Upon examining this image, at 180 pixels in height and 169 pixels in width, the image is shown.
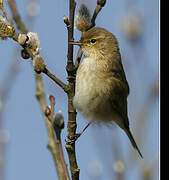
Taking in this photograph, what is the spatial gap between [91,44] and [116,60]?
45 centimetres

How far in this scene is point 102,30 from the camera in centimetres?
409

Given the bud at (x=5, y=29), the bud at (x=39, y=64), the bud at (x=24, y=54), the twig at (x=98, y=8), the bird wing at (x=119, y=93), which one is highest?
the twig at (x=98, y=8)

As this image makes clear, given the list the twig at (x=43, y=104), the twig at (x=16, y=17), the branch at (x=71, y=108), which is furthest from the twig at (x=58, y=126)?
the twig at (x=16, y=17)

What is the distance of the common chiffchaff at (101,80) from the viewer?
12.1 feet

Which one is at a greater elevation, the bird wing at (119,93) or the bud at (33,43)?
the bud at (33,43)

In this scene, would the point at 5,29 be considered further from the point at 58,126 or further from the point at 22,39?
the point at 58,126

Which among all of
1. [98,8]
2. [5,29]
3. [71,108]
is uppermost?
[98,8]

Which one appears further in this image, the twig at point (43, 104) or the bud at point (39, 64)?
the bud at point (39, 64)

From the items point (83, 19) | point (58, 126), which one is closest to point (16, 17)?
point (83, 19)

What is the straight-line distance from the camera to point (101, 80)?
3844 mm

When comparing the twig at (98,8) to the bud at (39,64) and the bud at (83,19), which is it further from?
the bud at (39,64)

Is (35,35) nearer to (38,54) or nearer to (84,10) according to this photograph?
(38,54)
